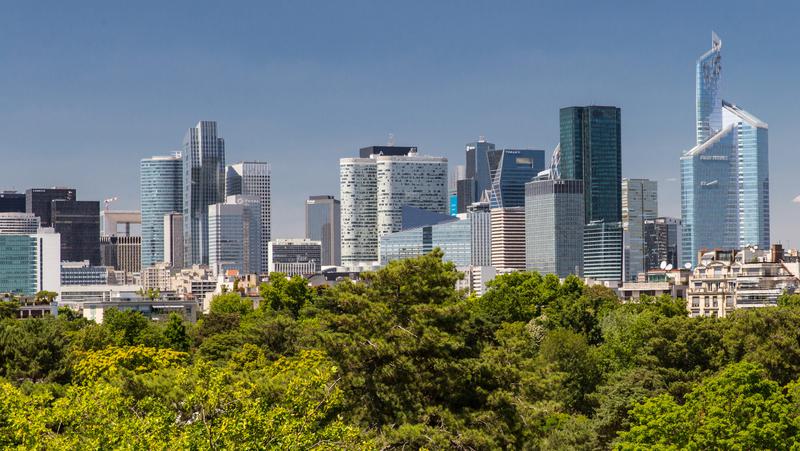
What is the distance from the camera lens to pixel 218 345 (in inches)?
3002

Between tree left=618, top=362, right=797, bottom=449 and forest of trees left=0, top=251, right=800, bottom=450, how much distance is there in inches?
2.4

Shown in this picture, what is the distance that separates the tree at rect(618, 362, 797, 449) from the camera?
37188mm

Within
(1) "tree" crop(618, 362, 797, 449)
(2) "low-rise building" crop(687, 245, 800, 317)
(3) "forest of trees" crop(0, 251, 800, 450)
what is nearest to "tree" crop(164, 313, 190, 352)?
(3) "forest of trees" crop(0, 251, 800, 450)

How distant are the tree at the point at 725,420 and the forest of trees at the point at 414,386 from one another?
6 cm

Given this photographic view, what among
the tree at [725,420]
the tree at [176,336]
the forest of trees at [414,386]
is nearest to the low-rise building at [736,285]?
the tree at [176,336]

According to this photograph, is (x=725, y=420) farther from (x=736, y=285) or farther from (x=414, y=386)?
(x=736, y=285)

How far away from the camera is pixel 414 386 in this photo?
37438mm

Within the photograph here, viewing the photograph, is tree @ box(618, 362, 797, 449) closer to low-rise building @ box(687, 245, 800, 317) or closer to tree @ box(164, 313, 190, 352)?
tree @ box(164, 313, 190, 352)

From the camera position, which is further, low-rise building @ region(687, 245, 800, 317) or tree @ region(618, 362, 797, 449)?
low-rise building @ region(687, 245, 800, 317)

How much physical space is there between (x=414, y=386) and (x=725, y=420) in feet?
27.8

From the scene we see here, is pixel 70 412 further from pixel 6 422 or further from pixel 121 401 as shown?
pixel 6 422

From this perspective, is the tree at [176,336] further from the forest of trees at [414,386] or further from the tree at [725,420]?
the tree at [725,420]

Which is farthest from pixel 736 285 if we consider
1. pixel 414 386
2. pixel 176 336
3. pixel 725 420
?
pixel 414 386

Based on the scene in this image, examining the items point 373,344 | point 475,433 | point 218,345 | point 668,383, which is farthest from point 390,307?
point 218,345
